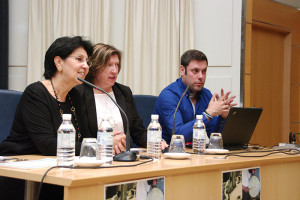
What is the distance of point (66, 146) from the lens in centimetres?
163

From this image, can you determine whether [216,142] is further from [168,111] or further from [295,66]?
[295,66]

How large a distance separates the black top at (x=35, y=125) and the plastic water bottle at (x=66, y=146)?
41cm

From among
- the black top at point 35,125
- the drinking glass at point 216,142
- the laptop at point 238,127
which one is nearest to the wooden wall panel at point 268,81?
the laptop at point 238,127

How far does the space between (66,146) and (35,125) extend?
0.52 m

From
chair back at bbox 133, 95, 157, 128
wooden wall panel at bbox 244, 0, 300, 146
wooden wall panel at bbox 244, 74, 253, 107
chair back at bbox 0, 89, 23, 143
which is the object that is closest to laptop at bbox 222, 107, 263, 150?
chair back at bbox 133, 95, 157, 128

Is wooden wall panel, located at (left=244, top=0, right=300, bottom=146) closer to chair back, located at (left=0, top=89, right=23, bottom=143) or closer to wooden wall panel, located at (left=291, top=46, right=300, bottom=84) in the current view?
wooden wall panel, located at (left=291, top=46, right=300, bottom=84)

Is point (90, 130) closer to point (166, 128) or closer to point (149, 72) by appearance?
point (166, 128)

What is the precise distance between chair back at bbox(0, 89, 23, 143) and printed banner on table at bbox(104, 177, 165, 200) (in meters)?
1.20

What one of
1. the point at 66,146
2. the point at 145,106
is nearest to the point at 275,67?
the point at 145,106

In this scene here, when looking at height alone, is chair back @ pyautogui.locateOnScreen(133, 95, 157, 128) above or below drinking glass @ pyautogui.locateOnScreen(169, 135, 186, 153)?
above

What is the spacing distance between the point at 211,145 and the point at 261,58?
3.46m

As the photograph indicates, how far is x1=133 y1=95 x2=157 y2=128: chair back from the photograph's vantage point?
3.28 metres

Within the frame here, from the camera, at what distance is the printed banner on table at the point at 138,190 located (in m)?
1.45

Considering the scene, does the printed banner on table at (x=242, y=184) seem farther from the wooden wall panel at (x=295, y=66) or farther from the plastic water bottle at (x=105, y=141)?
the wooden wall panel at (x=295, y=66)
